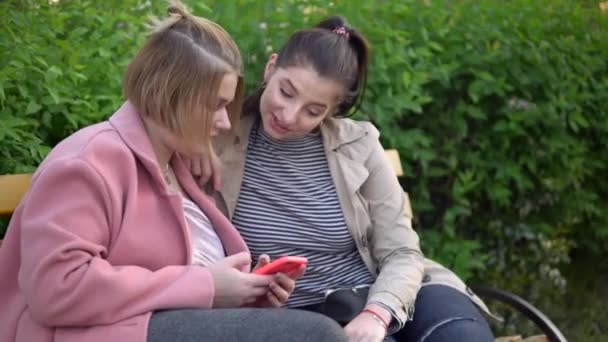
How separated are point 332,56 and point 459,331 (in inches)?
37.1

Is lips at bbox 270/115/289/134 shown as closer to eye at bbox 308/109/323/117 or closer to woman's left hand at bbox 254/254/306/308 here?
eye at bbox 308/109/323/117

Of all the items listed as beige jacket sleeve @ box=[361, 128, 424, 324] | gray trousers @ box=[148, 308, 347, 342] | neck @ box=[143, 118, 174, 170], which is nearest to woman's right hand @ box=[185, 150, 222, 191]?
neck @ box=[143, 118, 174, 170]

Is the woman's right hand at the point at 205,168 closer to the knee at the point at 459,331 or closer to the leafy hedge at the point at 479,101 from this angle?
the leafy hedge at the point at 479,101

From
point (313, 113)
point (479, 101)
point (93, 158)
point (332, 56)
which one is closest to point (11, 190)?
point (93, 158)

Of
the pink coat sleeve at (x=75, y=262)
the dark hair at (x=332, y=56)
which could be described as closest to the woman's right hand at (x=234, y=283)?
the pink coat sleeve at (x=75, y=262)

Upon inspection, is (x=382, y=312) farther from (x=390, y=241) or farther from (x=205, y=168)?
(x=205, y=168)

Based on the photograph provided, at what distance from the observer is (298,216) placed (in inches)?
129

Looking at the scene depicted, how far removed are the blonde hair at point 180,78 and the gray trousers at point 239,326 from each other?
1.72ft

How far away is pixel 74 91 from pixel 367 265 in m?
1.09

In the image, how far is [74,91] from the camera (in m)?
3.31

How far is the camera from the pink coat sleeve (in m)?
2.37

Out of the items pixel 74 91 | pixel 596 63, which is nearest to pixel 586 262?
pixel 596 63

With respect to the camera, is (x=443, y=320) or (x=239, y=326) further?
(x=443, y=320)

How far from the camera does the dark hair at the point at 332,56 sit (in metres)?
3.28
